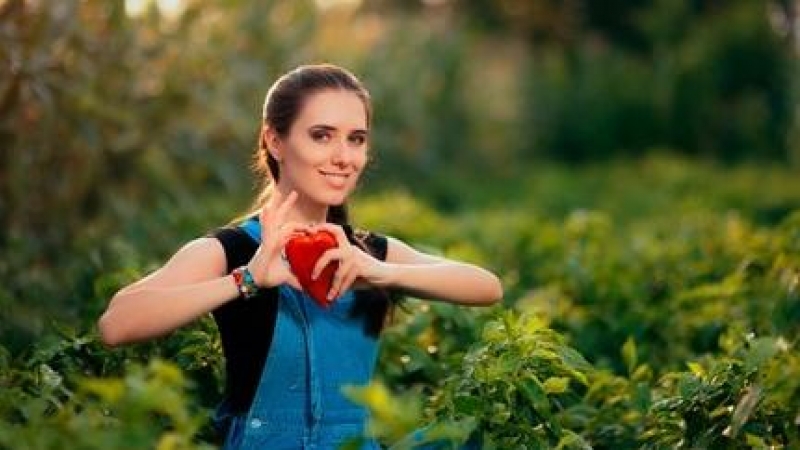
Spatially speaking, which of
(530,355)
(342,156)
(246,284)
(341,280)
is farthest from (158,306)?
(530,355)

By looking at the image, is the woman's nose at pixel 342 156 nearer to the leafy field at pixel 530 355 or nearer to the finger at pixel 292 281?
the finger at pixel 292 281

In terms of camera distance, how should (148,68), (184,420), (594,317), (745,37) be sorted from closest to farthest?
(184,420), (594,317), (148,68), (745,37)

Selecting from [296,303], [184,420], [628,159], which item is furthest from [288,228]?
[628,159]

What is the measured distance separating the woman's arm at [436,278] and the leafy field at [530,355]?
0.09 meters

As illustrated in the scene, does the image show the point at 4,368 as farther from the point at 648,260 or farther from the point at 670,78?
the point at 670,78

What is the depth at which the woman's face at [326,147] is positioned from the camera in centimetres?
437

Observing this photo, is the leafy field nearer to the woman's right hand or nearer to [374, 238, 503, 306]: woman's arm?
[374, 238, 503, 306]: woman's arm

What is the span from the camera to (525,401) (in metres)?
4.22

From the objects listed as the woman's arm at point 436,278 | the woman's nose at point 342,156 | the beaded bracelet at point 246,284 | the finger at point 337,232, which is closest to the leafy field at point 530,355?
the woman's arm at point 436,278

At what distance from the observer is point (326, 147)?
4.38 metres

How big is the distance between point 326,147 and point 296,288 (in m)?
0.49

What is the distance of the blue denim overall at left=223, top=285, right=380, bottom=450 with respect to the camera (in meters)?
4.18

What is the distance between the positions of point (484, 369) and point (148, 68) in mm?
8817

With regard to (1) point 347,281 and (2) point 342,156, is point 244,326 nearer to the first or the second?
(1) point 347,281
